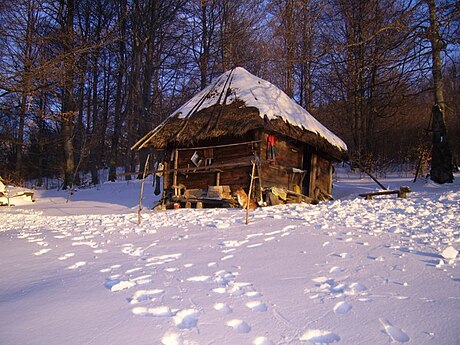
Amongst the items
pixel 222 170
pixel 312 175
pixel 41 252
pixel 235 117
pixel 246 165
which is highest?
pixel 235 117

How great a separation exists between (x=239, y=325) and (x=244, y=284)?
732 mm

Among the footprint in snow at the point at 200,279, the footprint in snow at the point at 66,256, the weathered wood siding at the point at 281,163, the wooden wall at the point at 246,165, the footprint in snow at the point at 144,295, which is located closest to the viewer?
the footprint in snow at the point at 144,295

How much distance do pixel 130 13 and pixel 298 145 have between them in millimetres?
14044

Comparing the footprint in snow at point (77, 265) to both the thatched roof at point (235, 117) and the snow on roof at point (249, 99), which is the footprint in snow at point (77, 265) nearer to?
the thatched roof at point (235, 117)

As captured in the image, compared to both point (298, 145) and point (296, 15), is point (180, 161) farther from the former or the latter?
point (296, 15)

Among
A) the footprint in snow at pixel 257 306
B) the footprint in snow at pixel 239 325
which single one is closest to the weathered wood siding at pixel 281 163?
the footprint in snow at pixel 257 306

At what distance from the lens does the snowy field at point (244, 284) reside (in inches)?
82.9

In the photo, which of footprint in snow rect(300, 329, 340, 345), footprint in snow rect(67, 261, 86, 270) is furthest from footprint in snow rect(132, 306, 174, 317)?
footprint in snow rect(67, 261, 86, 270)

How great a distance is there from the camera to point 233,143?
33.1ft

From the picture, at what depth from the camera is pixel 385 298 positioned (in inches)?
97.9

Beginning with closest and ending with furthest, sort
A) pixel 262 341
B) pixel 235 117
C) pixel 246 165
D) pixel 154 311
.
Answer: pixel 262 341 → pixel 154 311 → pixel 246 165 → pixel 235 117

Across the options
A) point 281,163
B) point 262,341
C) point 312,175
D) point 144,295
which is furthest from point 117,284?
point 312,175

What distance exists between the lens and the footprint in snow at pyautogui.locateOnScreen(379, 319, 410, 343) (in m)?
1.95

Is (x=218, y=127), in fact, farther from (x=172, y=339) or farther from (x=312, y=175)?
(x=172, y=339)
